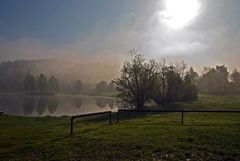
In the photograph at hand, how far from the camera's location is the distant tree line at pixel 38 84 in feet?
559

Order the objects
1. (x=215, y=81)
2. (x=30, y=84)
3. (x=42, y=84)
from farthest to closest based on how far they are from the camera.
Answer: (x=42, y=84) → (x=30, y=84) → (x=215, y=81)

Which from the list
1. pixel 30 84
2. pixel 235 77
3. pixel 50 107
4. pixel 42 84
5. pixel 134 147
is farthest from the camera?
pixel 42 84

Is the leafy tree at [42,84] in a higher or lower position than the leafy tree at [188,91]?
higher

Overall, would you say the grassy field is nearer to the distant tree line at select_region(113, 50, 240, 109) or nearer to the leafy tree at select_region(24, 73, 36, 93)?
the distant tree line at select_region(113, 50, 240, 109)

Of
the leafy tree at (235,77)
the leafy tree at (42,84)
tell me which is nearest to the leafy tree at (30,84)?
the leafy tree at (42,84)

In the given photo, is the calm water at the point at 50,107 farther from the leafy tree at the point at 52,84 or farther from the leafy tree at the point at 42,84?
the leafy tree at the point at 52,84

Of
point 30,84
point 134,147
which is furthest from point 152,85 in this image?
point 30,84

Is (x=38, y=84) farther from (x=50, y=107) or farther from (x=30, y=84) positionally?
(x=50, y=107)

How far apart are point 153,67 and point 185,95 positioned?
16795mm

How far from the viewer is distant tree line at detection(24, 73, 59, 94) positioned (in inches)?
6708

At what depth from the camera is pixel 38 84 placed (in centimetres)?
17712

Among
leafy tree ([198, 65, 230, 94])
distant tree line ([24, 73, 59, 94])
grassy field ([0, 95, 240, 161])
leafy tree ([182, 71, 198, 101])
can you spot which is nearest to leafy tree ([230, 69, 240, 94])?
leafy tree ([198, 65, 230, 94])

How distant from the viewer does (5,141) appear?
42.6 feet

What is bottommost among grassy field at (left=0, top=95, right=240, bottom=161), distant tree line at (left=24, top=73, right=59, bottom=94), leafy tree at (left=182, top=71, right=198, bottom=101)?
grassy field at (left=0, top=95, right=240, bottom=161)
